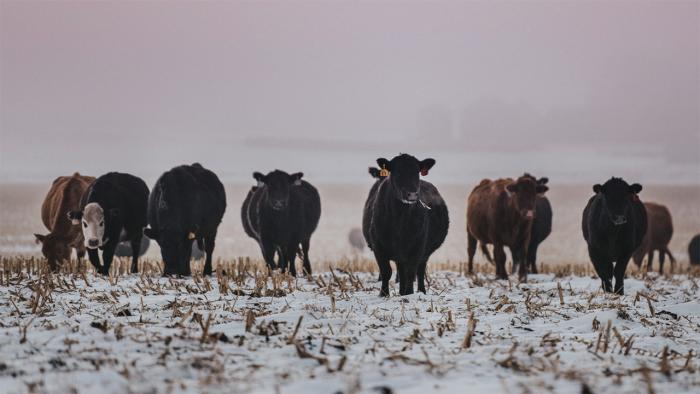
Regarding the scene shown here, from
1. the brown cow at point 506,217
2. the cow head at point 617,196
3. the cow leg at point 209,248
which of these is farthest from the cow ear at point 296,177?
the cow head at point 617,196

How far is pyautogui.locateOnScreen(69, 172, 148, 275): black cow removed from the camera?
13.9 meters

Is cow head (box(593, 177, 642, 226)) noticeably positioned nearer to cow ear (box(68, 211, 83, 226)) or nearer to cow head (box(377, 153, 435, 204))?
cow head (box(377, 153, 435, 204))

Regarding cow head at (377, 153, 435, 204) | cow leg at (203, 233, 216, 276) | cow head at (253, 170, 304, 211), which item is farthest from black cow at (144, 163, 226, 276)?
cow head at (377, 153, 435, 204)

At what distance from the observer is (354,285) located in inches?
441

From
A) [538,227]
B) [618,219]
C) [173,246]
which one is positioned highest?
[618,219]

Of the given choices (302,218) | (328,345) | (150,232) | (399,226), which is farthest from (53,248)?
(328,345)

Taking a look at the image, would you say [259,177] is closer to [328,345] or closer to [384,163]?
[384,163]

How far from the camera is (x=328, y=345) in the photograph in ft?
21.8

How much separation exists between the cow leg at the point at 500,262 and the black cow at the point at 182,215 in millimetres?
5694

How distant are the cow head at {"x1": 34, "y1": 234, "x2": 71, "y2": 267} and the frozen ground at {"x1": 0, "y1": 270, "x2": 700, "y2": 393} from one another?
452 centimetres

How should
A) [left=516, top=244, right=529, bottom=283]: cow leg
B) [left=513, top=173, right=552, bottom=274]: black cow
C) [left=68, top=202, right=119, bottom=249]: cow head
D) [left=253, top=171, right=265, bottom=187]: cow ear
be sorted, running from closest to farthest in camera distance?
[left=68, top=202, right=119, bottom=249]: cow head
[left=253, top=171, right=265, bottom=187]: cow ear
[left=516, top=244, right=529, bottom=283]: cow leg
[left=513, top=173, right=552, bottom=274]: black cow

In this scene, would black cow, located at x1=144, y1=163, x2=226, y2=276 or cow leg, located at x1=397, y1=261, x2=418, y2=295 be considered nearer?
cow leg, located at x1=397, y1=261, x2=418, y2=295

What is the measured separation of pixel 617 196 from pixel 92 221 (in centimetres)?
899

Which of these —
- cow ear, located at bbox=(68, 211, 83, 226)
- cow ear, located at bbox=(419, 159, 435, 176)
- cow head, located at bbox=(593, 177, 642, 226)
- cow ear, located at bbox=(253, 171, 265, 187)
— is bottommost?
cow ear, located at bbox=(68, 211, 83, 226)
